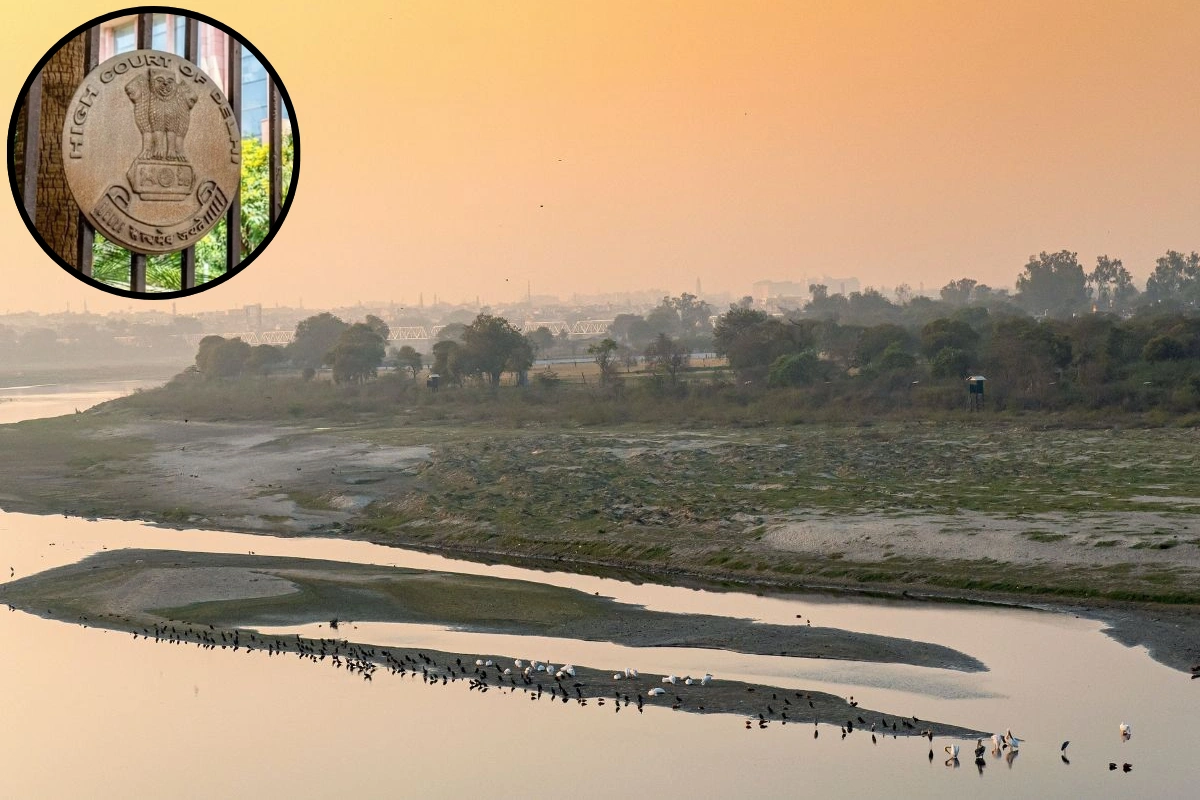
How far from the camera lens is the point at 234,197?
191 inches

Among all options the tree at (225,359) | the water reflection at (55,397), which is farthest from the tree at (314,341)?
the water reflection at (55,397)

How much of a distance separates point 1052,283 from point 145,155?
182 metres

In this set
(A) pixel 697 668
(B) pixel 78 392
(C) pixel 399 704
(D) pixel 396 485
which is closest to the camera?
(C) pixel 399 704

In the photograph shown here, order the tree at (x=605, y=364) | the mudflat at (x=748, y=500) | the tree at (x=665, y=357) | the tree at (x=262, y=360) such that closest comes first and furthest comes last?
1. the mudflat at (x=748, y=500)
2. the tree at (x=665, y=357)
3. the tree at (x=605, y=364)
4. the tree at (x=262, y=360)

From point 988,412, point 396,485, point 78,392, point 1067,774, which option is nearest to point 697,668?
point 1067,774

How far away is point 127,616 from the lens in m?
31.2

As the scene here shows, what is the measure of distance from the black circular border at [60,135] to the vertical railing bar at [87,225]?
0.08 ft

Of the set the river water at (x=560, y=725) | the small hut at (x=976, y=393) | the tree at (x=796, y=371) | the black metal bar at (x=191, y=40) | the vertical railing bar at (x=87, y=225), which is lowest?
the river water at (x=560, y=725)

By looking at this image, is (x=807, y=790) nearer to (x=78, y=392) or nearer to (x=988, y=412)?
(x=988, y=412)

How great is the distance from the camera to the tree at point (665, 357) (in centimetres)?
8575

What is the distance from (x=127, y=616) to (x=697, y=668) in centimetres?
1400

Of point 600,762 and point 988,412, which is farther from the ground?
point 988,412

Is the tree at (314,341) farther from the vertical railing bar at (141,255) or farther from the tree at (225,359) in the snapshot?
the vertical railing bar at (141,255)

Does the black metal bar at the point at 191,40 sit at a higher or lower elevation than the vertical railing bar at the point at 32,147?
higher
